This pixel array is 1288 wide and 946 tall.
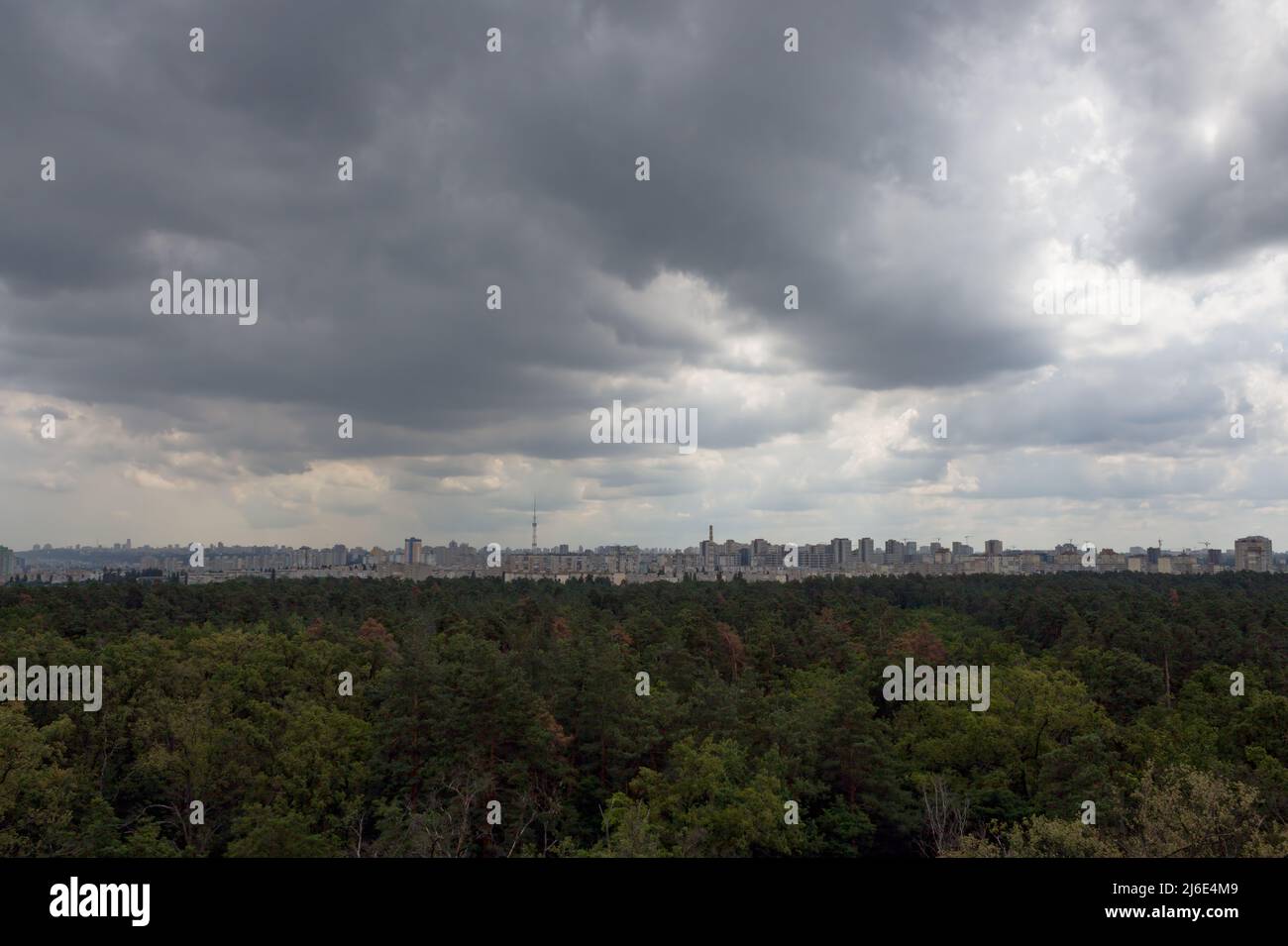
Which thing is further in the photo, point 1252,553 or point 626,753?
point 1252,553

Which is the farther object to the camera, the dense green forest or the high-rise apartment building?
the high-rise apartment building

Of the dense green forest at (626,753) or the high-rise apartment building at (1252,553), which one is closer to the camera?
the dense green forest at (626,753)

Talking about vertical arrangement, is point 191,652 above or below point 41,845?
above

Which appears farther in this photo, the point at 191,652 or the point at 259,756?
the point at 191,652
